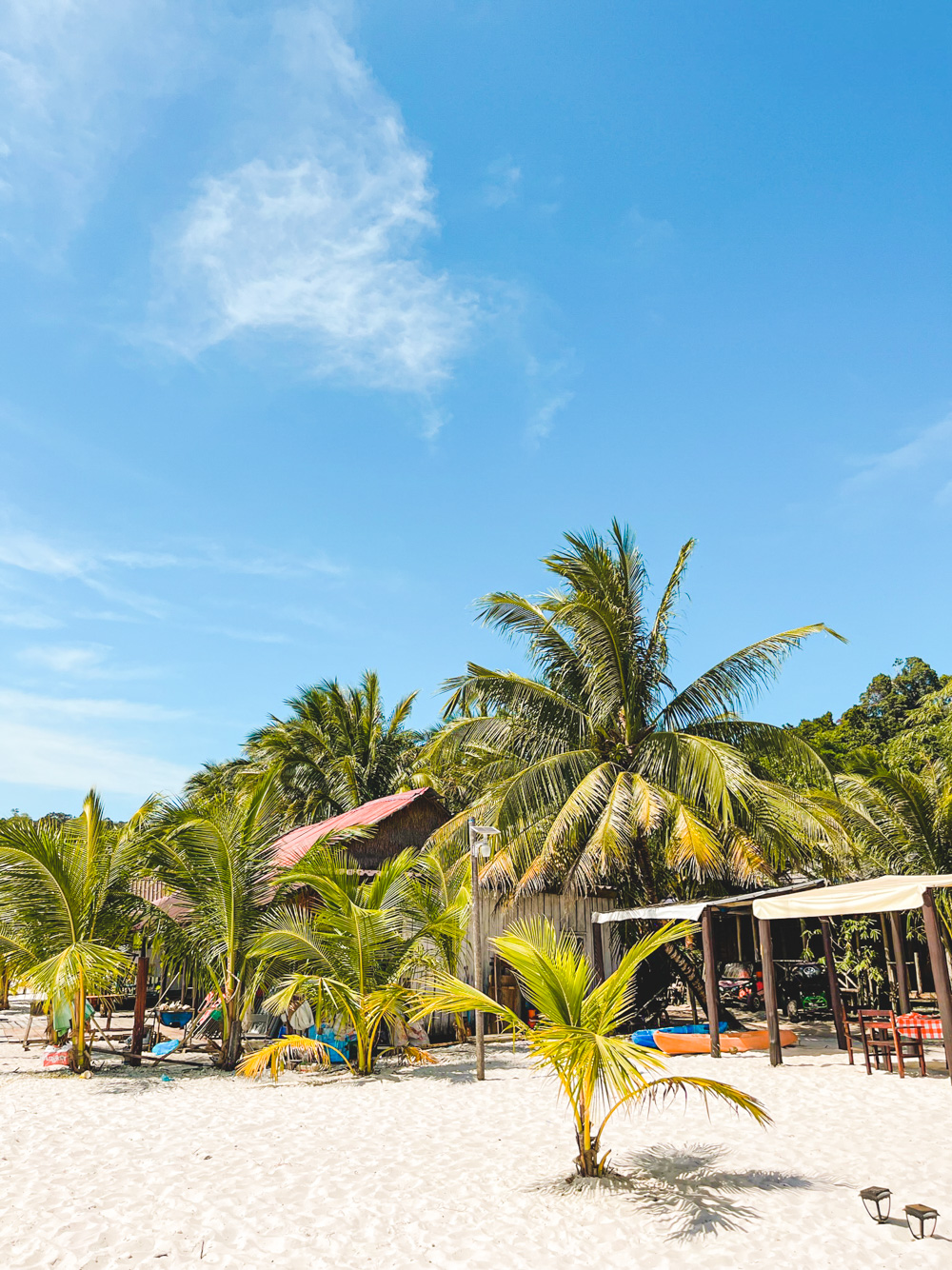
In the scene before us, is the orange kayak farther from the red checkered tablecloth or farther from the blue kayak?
the red checkered tablecloth

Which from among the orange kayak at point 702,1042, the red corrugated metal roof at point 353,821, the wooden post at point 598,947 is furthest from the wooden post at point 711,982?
the red corrugated metal roof at point 353,821

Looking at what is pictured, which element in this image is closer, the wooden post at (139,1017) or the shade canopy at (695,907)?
the shade canopy at (695,907)

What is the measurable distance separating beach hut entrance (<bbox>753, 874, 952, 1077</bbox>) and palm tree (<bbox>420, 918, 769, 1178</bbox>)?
16.1 feet

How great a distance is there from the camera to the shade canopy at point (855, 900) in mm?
10070

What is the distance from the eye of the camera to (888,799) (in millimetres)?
18219

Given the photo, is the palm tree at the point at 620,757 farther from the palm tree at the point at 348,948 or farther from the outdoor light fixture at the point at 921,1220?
the outdoor light fixture at the point at 921,1220

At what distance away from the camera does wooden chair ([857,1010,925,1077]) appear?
1014cm

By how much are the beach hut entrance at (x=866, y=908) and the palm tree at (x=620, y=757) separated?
1.51 meters

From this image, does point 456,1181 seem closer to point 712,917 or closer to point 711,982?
point 711,982

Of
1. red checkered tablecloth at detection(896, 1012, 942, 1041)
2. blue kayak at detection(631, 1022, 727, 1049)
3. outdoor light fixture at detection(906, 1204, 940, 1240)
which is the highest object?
red checkered tablecloth at detection(896, 1012, 942, 1041)

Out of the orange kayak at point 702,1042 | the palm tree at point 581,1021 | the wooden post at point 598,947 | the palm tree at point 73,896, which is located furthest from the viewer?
the wooden post at point 598,947

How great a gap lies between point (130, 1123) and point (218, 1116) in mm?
790

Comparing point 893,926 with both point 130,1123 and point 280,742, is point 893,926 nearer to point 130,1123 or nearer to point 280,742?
point 130,1123

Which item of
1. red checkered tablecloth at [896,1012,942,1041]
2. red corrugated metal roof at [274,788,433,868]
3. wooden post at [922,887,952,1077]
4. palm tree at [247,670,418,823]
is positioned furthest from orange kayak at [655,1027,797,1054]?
palm tree at [247,670,418,823]
